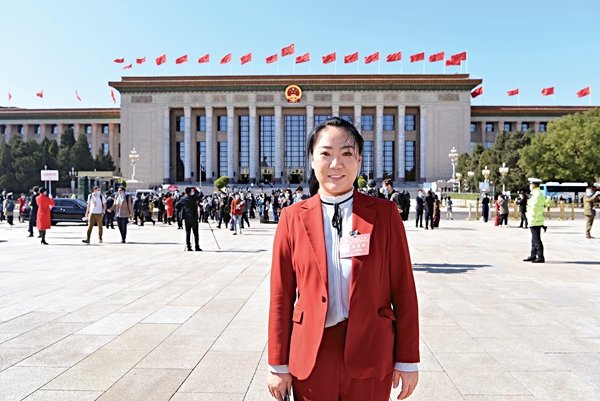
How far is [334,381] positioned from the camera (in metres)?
2.17

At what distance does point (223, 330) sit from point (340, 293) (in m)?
3.92

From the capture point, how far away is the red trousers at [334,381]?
2168 millimetres

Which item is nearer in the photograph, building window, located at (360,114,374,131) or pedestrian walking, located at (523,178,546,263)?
pedestrian walking, located at (523,178,546,263)

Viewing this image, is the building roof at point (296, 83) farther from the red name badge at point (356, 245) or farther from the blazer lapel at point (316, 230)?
the red name badge at point (356, 245)

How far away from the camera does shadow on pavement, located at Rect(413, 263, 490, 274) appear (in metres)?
10.3

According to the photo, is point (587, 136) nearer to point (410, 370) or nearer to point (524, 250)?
point (524, 250)

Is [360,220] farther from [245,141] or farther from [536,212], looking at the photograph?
[245,141]

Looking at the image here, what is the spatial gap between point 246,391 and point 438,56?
6818cm

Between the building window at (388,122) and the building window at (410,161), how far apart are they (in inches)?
132

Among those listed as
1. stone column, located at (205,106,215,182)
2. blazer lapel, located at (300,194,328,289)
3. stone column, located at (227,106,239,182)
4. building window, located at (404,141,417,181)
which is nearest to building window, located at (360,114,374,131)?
building window, located at (404,141,417,181)

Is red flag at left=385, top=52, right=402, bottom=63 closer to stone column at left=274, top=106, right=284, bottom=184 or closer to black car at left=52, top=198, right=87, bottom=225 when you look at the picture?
stone column at left=274, top=106, right=284, bottom=184

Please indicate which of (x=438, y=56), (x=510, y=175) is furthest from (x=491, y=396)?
(x=438, y=56)

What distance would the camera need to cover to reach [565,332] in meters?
5.66

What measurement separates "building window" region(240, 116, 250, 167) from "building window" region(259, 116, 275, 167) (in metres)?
1.96
